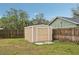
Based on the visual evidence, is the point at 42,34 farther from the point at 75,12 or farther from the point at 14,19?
the point at 75,12

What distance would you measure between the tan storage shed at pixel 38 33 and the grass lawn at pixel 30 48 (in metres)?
0.19

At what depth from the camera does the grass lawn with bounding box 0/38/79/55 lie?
12352 millimetres

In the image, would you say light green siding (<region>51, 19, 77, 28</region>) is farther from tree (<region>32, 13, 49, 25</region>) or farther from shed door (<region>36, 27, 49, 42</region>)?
shed door (<region>36, 27, 49, 42</region>)

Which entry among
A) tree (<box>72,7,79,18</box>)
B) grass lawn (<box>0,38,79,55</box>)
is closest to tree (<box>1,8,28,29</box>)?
grass lawn (<box>0,38,79,55</box>)

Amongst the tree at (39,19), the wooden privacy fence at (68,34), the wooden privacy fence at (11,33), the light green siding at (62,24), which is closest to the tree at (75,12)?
the light green siding at (62,24)

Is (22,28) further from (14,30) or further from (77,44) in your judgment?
(77,44)

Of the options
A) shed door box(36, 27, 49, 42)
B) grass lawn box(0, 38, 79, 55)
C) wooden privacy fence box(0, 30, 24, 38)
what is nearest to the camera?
grass lawn box(0, 38, 79, 55)

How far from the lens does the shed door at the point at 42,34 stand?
12664mm

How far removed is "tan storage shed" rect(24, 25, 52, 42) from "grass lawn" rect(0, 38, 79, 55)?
0.19 metres

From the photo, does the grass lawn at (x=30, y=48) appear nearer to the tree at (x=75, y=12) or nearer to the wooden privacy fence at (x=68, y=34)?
the wooden privacy fence at (x=68, y=34)

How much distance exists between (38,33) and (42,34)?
11 cm

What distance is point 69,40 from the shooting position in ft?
41.7
